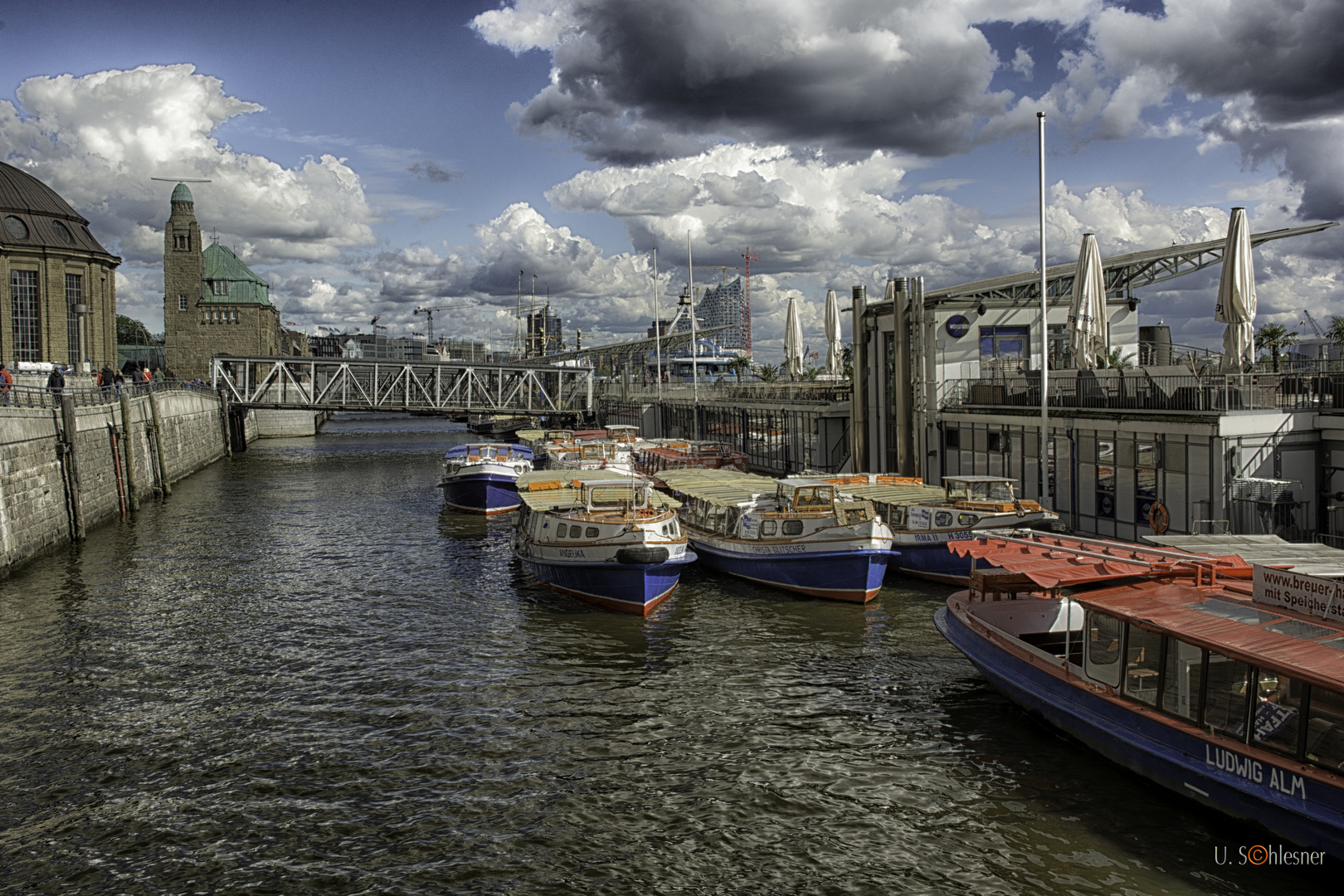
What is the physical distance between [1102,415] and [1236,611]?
752 inches

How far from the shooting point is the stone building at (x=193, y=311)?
149875 millimetres

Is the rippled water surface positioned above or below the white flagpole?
→ below

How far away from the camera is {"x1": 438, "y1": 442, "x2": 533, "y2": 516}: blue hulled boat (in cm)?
5416

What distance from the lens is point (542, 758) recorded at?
18797mm

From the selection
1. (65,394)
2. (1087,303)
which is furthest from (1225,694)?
(65,394)

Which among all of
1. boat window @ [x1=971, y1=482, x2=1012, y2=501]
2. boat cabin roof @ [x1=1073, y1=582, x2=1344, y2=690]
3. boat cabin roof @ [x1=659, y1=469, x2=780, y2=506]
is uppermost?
boat window @ [x1=971, y1=482, x2=1012, y2=501]

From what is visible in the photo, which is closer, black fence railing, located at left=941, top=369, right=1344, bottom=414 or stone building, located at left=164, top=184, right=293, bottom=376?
black fence railing, located at left=941, top=369, right=1344, bottom=414

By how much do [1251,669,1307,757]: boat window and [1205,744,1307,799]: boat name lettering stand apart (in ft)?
1.04

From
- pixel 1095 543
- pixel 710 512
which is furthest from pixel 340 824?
pixel 710 512

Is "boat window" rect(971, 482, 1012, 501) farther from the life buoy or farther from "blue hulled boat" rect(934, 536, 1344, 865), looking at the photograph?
"blue hulled boat" rect(934, 536, 1344, 865)

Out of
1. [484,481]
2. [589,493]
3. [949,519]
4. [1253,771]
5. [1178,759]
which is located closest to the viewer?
[1253,771]

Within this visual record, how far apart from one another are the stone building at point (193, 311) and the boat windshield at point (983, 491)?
142 meters
